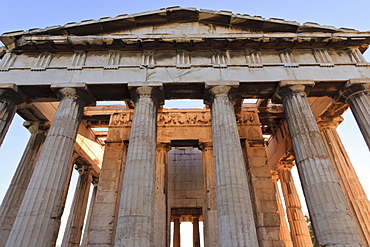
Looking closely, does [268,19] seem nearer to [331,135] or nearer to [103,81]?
[331,135]

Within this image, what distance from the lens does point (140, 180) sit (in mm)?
10078

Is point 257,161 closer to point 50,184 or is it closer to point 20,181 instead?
point 50,184

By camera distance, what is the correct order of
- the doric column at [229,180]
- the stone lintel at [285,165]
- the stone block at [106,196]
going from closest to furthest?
the doric column at [229,180], the stone block at [106,196], the stone lintel at [285,165]

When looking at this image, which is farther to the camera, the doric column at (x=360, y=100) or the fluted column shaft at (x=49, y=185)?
the doric column at (x=360, y=100)

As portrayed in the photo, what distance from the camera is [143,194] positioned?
32.3ft

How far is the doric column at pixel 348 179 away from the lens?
1309cm

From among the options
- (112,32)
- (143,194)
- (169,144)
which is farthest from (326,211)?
(112,32)

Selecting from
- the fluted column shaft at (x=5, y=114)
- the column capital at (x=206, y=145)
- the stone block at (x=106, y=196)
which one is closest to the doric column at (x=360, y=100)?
the column capital at (x=206, y=145)

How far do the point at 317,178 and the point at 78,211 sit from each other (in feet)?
54.7

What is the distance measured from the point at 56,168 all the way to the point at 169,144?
24.5 ft

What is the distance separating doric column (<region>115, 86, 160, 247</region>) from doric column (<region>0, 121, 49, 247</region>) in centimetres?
753

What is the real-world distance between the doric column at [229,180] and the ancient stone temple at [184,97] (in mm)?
A: 54

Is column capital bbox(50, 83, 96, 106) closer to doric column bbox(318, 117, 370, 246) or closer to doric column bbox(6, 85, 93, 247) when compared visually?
doric column bbox(6, 85, 93, 247)

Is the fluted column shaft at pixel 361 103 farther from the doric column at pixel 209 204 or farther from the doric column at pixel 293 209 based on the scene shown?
the doric column at pixel 293 209
